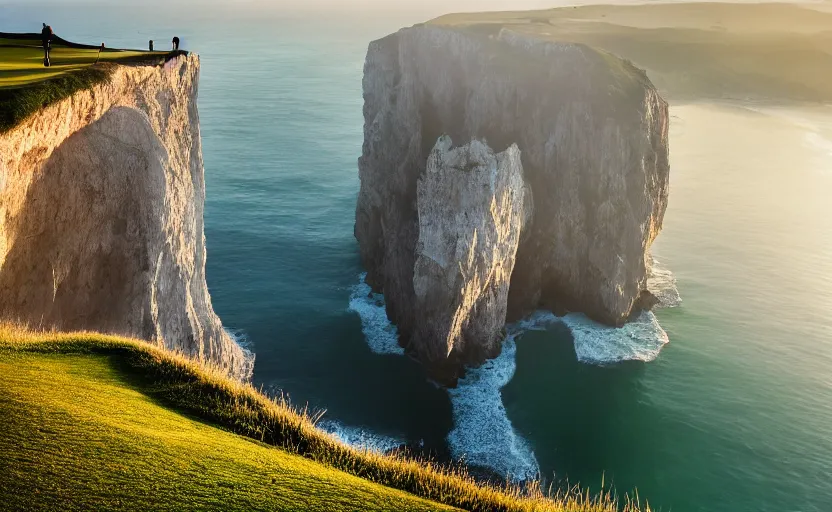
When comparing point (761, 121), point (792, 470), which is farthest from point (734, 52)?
point (792, 470)

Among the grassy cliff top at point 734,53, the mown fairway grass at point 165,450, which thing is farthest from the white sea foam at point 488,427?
the grassy cliff top at point 734,53

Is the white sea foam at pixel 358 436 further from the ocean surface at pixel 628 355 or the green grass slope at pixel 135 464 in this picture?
the green grass slope at pixel 135 464

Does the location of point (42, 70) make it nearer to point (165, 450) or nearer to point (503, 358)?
point (165, 450)

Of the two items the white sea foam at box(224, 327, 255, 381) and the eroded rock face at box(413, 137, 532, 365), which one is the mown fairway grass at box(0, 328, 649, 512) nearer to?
the white sea foam at box(224, 327, 255, 381)

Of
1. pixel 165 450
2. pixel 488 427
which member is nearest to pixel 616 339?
pixel 488 427

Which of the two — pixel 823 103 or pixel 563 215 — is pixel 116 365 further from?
pixel 823 103

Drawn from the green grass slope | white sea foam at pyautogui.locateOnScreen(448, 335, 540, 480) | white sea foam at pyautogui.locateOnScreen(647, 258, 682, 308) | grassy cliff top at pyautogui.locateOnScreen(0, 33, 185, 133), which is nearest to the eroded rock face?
white sea foam at pyautogui.locateOnScreen(448, 335, 540, 480)
